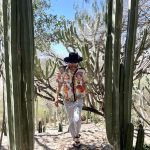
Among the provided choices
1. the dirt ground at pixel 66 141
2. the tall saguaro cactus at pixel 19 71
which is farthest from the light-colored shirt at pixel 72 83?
the tall saguaro cactus at pixel 19 71

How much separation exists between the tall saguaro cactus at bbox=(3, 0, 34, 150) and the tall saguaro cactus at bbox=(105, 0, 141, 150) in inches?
46.4

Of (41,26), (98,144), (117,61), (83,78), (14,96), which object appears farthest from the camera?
(41,26)

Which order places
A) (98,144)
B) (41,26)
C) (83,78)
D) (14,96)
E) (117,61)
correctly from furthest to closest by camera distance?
(41,26)
(98,144)
(83,78)
(117,61)
(14,96)

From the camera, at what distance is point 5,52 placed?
210 inches

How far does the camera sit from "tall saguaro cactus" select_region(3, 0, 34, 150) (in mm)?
5285

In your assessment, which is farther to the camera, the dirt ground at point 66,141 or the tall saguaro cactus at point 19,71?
the dirt ground at point 66,141

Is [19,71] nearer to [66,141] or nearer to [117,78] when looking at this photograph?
[117,78]

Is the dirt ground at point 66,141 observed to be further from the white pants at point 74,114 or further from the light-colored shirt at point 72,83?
the light-colored shirt at point 72,83

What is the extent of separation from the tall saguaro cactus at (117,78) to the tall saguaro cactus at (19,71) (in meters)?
1.18

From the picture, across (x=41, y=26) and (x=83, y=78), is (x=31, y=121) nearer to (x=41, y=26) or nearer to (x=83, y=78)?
(x=83, y=78)

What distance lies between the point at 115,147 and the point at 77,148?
99 centimetres

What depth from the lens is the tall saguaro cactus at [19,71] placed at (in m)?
5.29

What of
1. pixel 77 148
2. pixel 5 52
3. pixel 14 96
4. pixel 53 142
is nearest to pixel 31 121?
pixel 14 96

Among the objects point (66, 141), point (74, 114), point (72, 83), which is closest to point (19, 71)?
point (72, 83)
